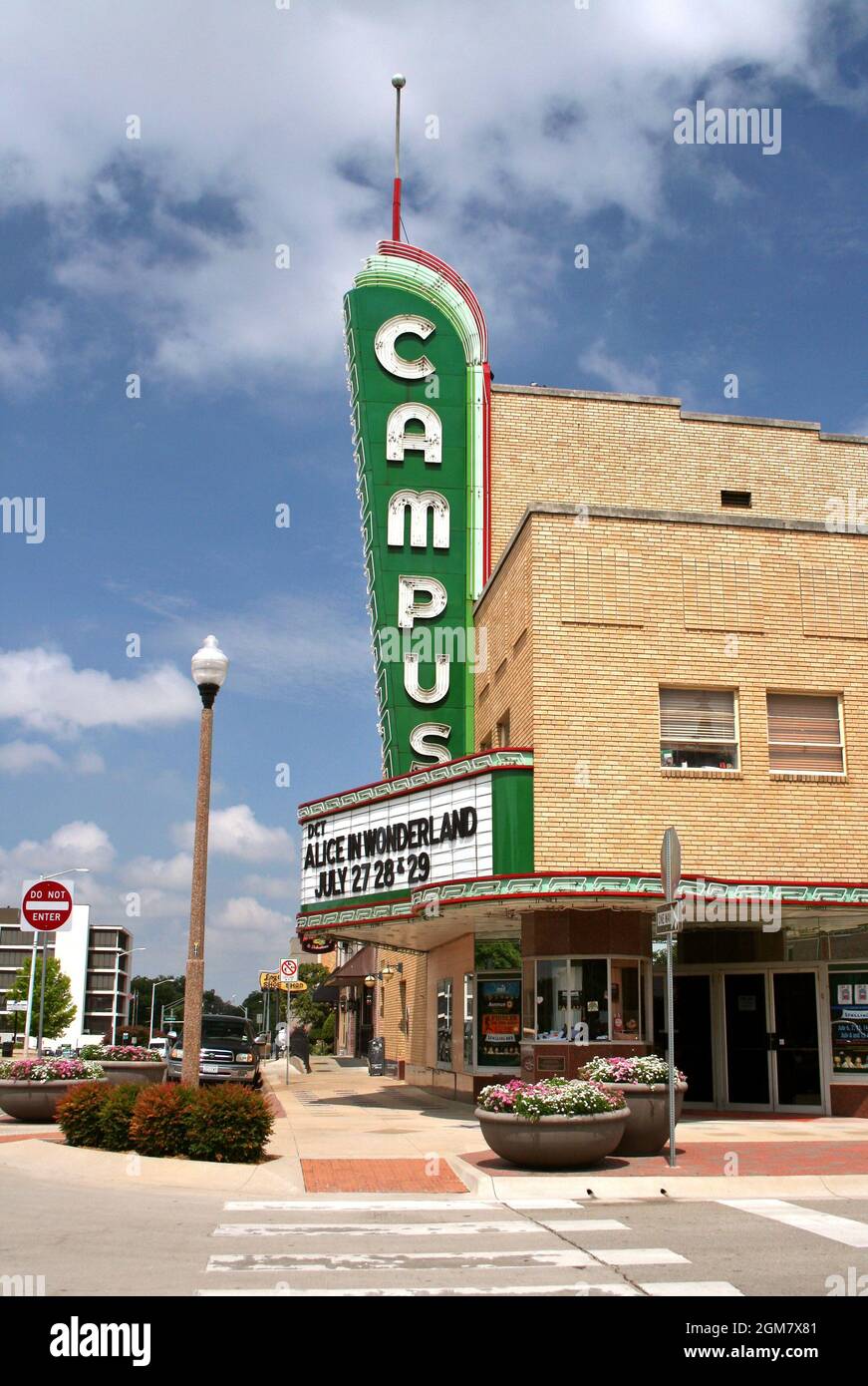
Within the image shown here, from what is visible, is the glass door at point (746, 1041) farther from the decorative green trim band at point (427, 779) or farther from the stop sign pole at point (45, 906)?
the stop sign pole at point (45, 906)

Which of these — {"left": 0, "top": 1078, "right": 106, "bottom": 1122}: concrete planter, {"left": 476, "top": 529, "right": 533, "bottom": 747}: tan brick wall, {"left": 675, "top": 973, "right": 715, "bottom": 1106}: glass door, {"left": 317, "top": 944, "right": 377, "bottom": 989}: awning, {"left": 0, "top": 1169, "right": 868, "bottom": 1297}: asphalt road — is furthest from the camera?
{"left": 317, "top": 944, "right": 377, "bottom": 989}: awning

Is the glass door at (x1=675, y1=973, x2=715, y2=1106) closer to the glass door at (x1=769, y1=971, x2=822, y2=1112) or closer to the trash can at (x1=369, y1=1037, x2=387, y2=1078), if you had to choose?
the glass door at (x1=769, y1=971, x2=822, y2=1112)

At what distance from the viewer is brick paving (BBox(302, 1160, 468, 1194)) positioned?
13.1 m

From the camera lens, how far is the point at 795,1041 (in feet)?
69.5

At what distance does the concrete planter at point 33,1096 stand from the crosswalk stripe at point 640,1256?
11061 mm

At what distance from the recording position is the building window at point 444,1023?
1055 inches

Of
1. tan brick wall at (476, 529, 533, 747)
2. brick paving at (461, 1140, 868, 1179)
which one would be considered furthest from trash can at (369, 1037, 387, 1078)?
brick paving at (461, 1140, 868, 1179)

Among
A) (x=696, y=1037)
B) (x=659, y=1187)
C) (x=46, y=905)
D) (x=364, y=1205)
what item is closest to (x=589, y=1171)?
(x=659, y=1187)

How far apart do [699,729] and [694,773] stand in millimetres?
825

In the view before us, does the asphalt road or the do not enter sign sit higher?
the do not enter sign

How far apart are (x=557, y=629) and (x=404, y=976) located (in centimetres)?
1598

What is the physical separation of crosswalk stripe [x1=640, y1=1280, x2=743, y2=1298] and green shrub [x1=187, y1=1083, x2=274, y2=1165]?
22.9ft
